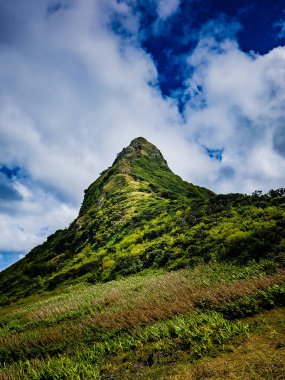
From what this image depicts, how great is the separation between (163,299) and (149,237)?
27904mm

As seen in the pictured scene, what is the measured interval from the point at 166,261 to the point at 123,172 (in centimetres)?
5274

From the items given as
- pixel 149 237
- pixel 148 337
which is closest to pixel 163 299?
pixel 148 337

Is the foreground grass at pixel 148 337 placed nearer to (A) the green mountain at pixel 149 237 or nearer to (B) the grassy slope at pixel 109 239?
(A) the green mountain at pixel 149 237

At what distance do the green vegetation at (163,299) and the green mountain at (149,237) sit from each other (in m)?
0.19

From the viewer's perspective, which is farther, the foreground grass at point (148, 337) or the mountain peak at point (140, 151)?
the mountain peak at point (140, 151)

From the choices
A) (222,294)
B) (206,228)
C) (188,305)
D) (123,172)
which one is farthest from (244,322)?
(123,172)

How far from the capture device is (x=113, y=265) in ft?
123

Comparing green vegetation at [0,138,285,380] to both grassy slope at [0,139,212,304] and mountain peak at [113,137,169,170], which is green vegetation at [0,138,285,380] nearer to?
grassy slope at [0,139,212,304]

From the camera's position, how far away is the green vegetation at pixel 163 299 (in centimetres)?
802

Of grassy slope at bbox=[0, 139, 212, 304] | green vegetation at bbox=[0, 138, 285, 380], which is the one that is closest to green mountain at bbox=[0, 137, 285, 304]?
grassy slope at bbox=[0, 139, 212, 304]

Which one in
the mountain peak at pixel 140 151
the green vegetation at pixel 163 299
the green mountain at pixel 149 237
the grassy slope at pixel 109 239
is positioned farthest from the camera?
the mountain peak at pixel 140 151

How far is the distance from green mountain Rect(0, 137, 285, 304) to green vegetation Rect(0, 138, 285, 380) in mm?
185

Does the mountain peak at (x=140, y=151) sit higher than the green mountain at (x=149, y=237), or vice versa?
the mountain peak at (x=140, y=151)

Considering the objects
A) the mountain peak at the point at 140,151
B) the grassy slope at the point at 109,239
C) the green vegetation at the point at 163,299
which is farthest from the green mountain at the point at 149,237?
the mountain peak at the point at 140,151
